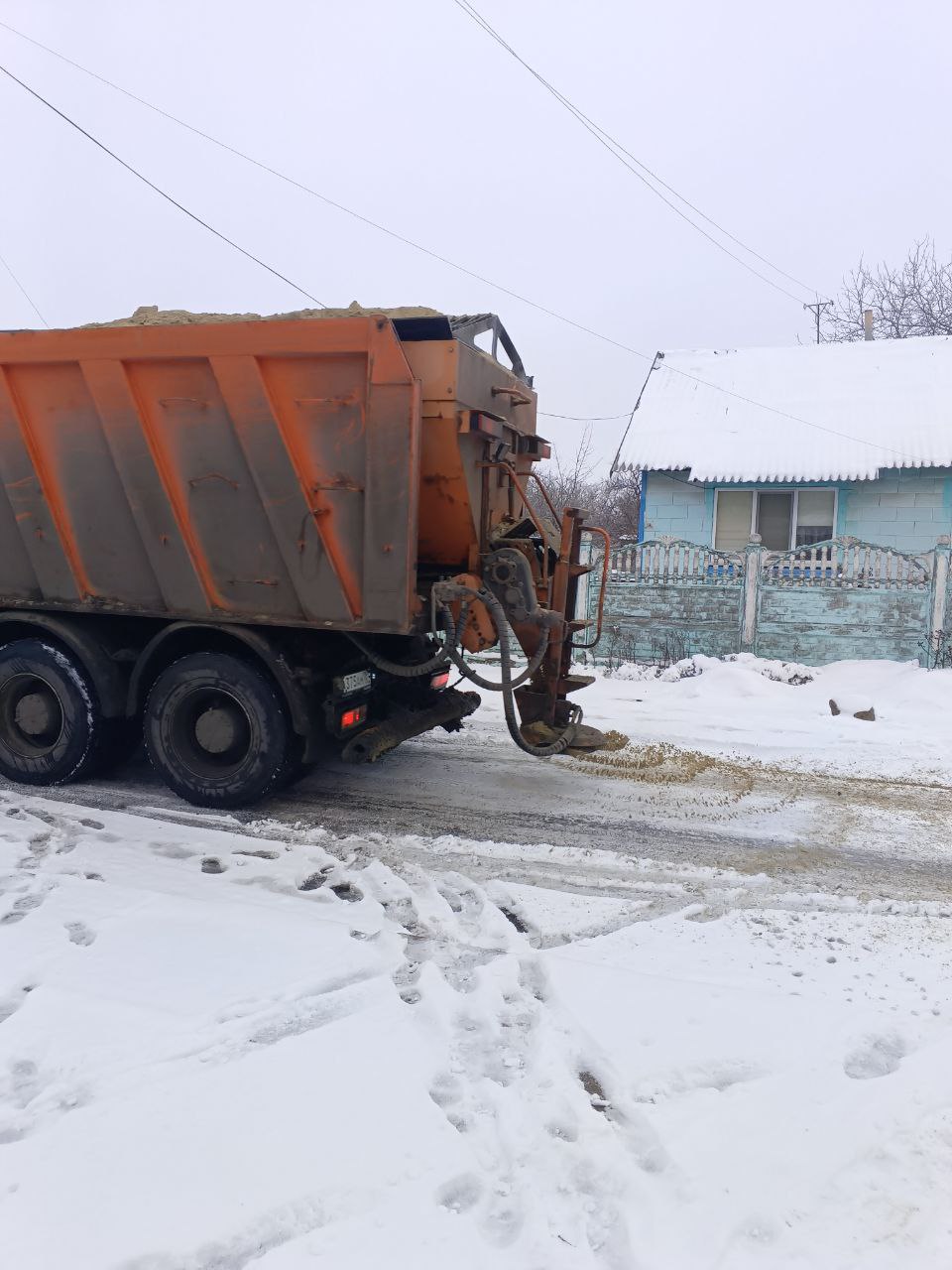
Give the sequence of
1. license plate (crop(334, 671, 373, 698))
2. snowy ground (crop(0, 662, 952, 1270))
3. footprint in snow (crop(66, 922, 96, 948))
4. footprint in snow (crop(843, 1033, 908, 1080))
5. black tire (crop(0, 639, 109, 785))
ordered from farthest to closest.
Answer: black tire (crop(0, 639, 109, 785))
license plate (crop(334, 671, 373, 698))
footprint in snow (crop(66, 922, 96, 948))
footprint in snow (crop(843, 1033, 908, 1080))
snowy ground (crop(0, 662, 952, 1270))

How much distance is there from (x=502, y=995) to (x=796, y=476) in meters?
13.0

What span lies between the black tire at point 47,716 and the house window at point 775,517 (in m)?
11.7

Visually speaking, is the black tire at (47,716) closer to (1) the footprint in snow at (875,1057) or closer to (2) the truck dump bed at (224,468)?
(2) the truck dump bed at (224,468)

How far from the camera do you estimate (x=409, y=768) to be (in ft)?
22.4

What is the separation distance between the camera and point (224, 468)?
5461 mm

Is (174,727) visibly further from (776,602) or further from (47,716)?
(776,602)

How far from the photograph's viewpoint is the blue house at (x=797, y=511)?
36.7 feet

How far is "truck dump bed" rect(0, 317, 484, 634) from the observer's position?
16.8 feet

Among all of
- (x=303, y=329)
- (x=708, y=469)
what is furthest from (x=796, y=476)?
(x=303, y=329)

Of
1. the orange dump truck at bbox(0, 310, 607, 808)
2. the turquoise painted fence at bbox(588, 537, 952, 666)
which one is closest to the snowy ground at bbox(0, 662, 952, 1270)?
the orange dump truck at bbox(0, 310, 607, 808)

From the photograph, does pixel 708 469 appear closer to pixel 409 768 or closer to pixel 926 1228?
pixel 409 768

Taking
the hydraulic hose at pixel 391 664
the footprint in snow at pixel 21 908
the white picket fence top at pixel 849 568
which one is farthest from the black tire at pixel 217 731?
the white picket fence top at pixel 849 568

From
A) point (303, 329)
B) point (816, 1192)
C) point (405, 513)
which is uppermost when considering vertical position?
point (303, 329)

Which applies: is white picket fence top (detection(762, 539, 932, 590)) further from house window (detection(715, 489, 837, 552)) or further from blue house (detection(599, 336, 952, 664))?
house window (detection(715, 489, 837, 552))
